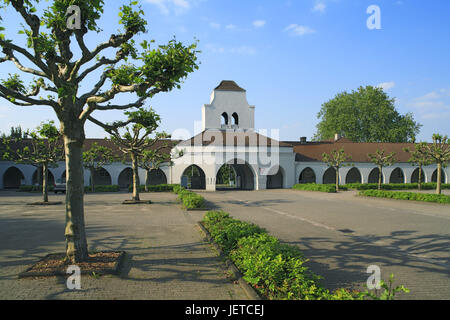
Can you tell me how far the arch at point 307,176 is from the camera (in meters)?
42.6

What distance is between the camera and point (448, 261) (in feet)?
24.3

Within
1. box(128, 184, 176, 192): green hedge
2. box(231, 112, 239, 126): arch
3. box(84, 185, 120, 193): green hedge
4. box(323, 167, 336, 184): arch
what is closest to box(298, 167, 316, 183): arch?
box(323, 167, 336, 184): arch

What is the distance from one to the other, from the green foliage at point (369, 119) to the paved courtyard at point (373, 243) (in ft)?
162

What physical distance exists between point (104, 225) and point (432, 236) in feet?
39.8

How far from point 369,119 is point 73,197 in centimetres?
6456

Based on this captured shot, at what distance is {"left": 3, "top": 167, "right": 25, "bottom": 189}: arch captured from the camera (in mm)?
39056

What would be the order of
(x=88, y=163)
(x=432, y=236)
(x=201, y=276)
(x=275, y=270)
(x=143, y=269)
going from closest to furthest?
1. (x=275, y=270)
2. (x=201, y=276)
3. (x=143, y=269)
4. (x=432, y=236)
5. (x=88, y=163)

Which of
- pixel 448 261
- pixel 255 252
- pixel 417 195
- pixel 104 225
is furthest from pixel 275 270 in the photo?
pixel 417 195

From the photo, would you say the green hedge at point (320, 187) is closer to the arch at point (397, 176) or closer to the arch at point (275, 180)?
the arch at point (275, 180)

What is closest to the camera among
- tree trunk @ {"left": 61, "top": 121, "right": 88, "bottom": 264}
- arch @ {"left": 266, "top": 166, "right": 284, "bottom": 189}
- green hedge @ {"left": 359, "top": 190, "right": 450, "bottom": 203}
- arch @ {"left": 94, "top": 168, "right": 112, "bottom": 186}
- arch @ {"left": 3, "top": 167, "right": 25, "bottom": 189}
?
tree trunk @ {"left": 61, "top": 121, "right": 88, "bottom": 264}

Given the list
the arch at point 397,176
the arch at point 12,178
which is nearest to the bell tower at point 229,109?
the arch at point 397,176

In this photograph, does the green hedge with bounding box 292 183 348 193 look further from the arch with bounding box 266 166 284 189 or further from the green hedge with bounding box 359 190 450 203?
the green hedge with bounding box 359 190 450 203

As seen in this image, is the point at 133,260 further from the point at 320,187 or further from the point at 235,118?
the point at 235,118
